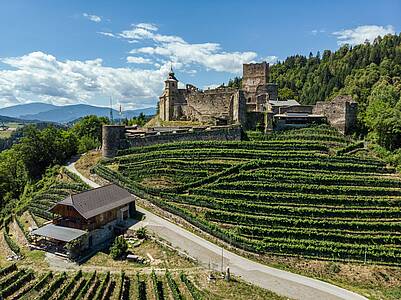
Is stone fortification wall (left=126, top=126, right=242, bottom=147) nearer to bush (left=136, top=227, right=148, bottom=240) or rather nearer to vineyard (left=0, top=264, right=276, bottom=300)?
bush (left=136, top=227, right=148, bottom=240)

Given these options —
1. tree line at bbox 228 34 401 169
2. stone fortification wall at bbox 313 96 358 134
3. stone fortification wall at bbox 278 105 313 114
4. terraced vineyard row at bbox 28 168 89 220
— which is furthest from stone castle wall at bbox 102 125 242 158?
tree line at bbox 228 34 401 169

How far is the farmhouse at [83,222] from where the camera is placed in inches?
1210

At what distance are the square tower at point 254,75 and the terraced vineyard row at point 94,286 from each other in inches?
1591

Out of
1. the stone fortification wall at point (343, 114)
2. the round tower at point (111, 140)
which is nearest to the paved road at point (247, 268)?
the round tower at point (111, 140)

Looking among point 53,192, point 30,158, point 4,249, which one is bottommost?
→ point 4,249

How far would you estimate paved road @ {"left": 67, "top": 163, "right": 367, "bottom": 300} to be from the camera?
25047 millimetres

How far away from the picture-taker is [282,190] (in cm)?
3659

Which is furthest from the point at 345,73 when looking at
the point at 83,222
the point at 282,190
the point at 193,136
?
the point at 83,222

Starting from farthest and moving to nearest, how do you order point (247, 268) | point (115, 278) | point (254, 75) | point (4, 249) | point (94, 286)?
1. point (254, 75)
2. point (4, 249)
3. point (247, 268)
4. point (115, 278)
5. point (94, 286)

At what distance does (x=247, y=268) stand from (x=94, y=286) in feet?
40.2

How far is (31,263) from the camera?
28969 millimetres

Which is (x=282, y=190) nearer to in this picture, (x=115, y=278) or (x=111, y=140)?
(x=115, y=278)

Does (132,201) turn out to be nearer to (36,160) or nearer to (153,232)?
(153,232)

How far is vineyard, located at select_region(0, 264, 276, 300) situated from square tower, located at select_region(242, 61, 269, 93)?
39889mm
